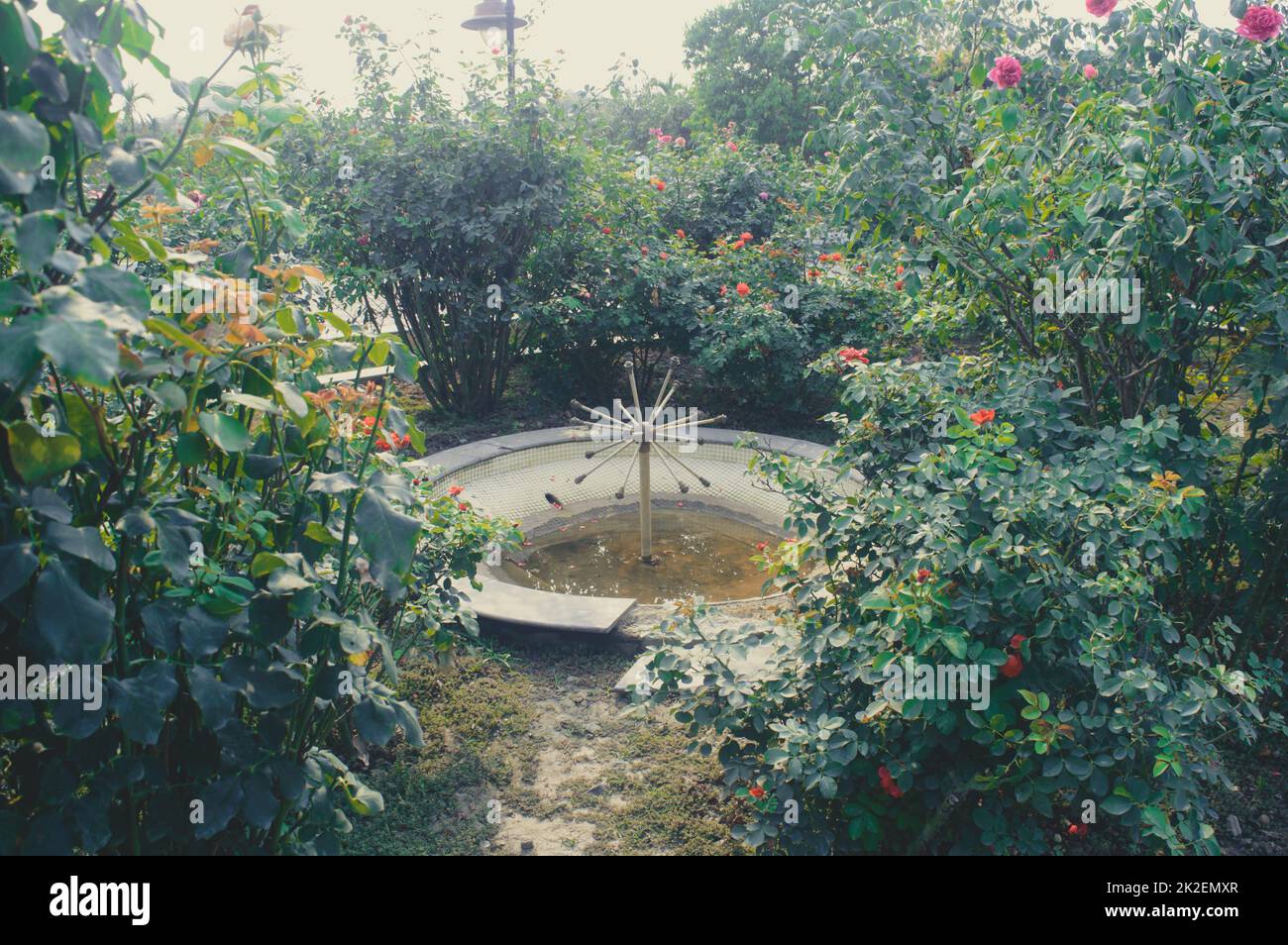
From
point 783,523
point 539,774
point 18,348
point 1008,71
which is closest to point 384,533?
point 18,348

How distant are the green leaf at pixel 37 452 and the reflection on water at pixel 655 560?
3.80m

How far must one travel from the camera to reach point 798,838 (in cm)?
277

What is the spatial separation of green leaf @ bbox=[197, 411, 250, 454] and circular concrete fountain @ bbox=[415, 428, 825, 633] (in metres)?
2.78

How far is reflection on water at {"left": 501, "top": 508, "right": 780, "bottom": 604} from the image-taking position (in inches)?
211

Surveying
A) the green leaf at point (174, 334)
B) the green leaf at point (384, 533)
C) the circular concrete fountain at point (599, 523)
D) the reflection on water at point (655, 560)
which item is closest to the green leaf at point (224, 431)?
the green leaf at point (174, 334)

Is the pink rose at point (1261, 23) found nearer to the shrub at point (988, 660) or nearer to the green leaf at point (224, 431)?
the shrub at point (988, 660)

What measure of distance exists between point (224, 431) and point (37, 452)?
0.29 metres

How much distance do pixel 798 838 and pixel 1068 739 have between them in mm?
809

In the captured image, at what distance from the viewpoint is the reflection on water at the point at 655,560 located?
17.6 ft

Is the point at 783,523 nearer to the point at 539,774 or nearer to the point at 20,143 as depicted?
the point at 539,774

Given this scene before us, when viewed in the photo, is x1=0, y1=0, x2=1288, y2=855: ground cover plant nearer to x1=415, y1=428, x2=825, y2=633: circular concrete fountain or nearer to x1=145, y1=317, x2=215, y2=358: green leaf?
x1=145, y1=317, x2=215, y2=358: green leaf
